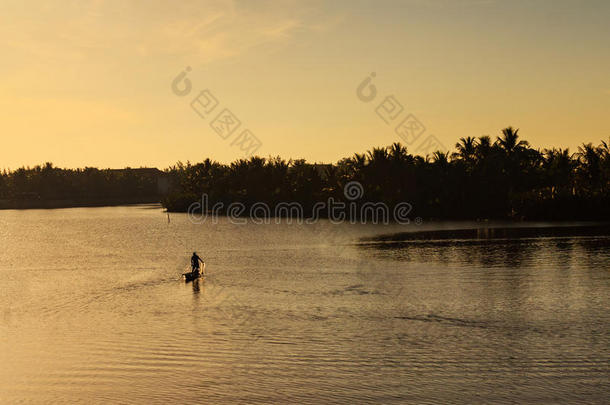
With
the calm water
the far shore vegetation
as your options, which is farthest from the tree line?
the calm water

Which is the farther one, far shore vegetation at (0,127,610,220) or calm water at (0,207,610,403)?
far shore vegetation at (0,127,610,220)

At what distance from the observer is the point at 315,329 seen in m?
24.8

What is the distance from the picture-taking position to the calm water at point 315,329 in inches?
672

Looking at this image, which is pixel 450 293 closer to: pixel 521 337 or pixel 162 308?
pixel 521 337

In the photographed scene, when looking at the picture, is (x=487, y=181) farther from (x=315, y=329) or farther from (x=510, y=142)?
(x=315, y=329)

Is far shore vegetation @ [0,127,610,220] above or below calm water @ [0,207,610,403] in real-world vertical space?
above

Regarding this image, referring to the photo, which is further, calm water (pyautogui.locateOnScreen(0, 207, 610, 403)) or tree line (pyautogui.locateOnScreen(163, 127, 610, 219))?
tree line (pyautogui.locateOnScreen(163, 127, 610, 219))

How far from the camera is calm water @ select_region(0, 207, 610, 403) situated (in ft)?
56.0

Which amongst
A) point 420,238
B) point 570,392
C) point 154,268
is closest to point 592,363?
point 570,392

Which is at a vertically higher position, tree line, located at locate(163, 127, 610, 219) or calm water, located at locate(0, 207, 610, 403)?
tree line, located at locate(163, 127, 610, 219)

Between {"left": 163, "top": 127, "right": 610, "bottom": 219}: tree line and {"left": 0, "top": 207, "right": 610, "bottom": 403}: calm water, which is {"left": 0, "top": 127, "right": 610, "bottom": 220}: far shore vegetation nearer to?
{"left": 163, "top": 127, "right": 610, "bottom": 219}: tree line

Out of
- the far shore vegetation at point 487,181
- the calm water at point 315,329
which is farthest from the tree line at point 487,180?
the calm water at point 315,329

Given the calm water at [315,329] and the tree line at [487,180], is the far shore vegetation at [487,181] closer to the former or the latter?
the tree line at [487,180]

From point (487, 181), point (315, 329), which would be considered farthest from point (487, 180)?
point (315, 329)
